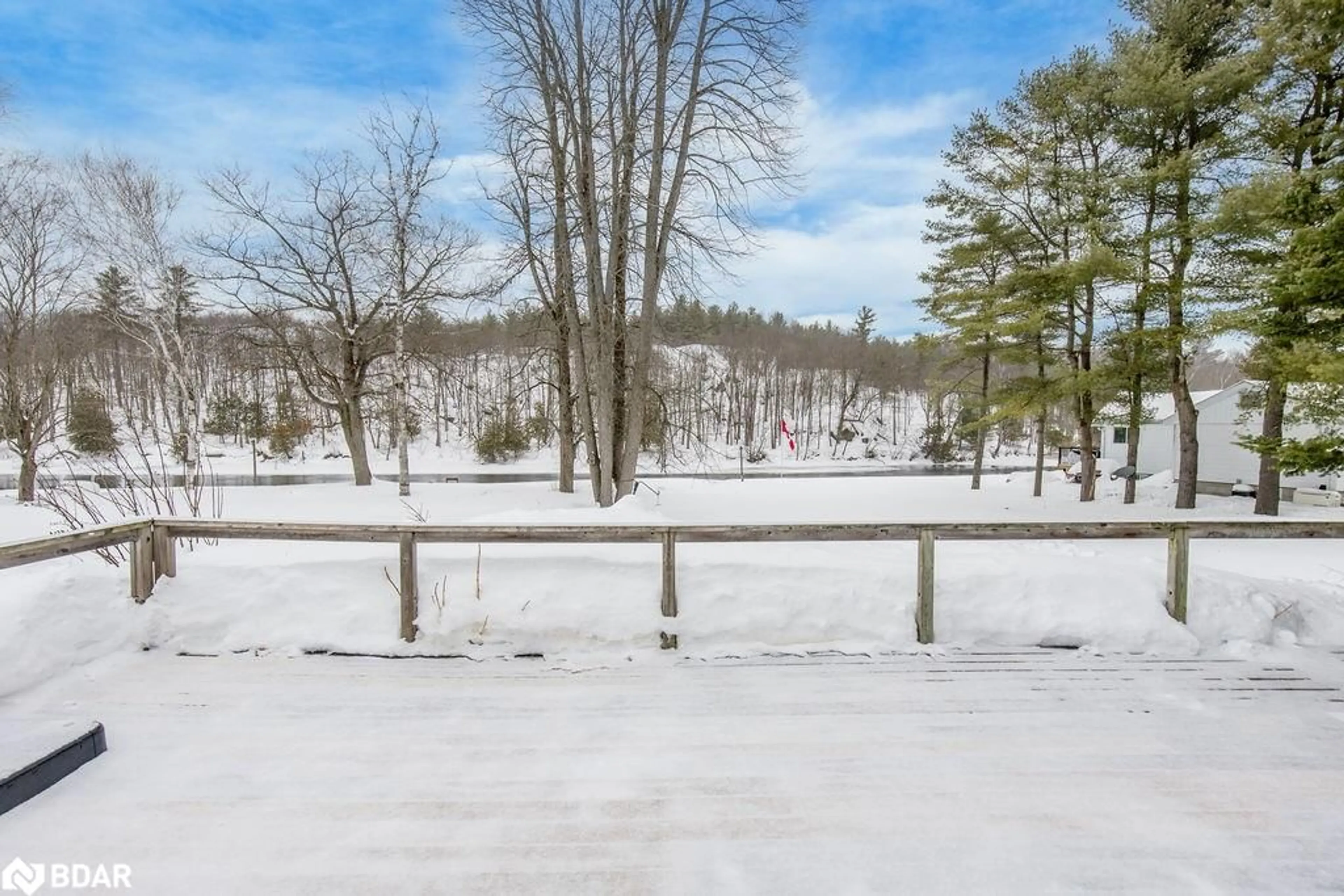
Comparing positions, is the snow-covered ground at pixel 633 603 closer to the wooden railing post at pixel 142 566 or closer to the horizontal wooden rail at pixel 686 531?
the wooden railing post at pixel 142 566

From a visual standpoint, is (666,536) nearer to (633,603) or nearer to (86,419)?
(633,603)

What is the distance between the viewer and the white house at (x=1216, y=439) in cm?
1703

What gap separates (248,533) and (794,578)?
12.4ft

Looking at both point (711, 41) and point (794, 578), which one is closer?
point (794, 578)

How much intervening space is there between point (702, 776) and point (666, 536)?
170cm

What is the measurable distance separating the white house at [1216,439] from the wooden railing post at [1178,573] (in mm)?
12265

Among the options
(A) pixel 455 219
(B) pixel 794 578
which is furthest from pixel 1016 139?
(B) pixel 794 578

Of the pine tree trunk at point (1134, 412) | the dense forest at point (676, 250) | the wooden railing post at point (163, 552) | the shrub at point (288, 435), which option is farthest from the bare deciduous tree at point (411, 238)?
the shrub at point (288, 435)

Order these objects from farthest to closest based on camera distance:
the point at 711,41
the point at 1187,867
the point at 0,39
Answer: the point at 711,41 → the point at 0,39 → the point at 1187,867

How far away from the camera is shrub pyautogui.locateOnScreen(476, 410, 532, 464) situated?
35500mm

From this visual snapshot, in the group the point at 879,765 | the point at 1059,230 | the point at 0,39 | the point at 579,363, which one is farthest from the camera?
the point at 1059,230

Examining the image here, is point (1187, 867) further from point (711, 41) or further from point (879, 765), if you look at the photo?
point (711, 41)

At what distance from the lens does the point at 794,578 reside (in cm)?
425

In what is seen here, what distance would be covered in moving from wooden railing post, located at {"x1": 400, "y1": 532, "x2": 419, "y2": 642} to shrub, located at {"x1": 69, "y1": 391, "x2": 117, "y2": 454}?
11.5m
